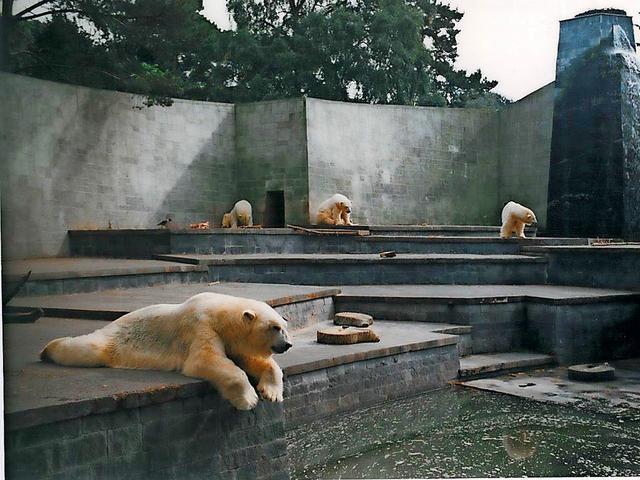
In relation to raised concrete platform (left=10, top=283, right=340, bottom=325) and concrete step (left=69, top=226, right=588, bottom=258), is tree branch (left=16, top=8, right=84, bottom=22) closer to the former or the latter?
raised concrete platform (left=10, top=283, right=340, bottom=325)

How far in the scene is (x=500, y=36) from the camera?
17.5 ft

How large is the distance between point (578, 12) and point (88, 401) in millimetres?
4825

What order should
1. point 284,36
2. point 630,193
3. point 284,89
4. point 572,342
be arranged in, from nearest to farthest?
point 284,36 < point 572,342 < point 284,89 < point 630,193

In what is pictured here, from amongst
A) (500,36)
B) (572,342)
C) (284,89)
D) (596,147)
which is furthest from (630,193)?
(500,36)

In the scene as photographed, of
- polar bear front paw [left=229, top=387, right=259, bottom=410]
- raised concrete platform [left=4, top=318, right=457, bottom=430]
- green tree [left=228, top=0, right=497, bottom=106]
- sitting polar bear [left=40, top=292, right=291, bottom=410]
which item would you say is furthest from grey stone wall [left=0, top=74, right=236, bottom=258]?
polar bear front paw [left=229, top=387, right=259, bottom=410]

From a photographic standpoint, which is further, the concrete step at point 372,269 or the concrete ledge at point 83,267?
the concrete step at point 372,269

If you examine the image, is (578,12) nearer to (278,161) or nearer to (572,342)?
(572,342)

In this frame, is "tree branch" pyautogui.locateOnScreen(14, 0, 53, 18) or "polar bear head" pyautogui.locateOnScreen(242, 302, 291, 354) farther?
"tree branch" pyautogui.locateOnScreen(14, 0, 53, 18)

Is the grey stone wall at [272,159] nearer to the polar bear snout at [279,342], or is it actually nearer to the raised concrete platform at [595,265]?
the raised concrete platform at [595,265]

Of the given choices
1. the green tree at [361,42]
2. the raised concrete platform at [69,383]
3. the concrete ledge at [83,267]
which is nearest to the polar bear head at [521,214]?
the green tree at [361,42]

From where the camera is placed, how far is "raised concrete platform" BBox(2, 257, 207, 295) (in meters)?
4.22

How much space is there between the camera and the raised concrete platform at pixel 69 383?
9.71 ft

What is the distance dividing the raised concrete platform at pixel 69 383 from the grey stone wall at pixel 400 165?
680 cm

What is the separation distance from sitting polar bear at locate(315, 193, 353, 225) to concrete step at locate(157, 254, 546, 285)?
3119 millimetres
